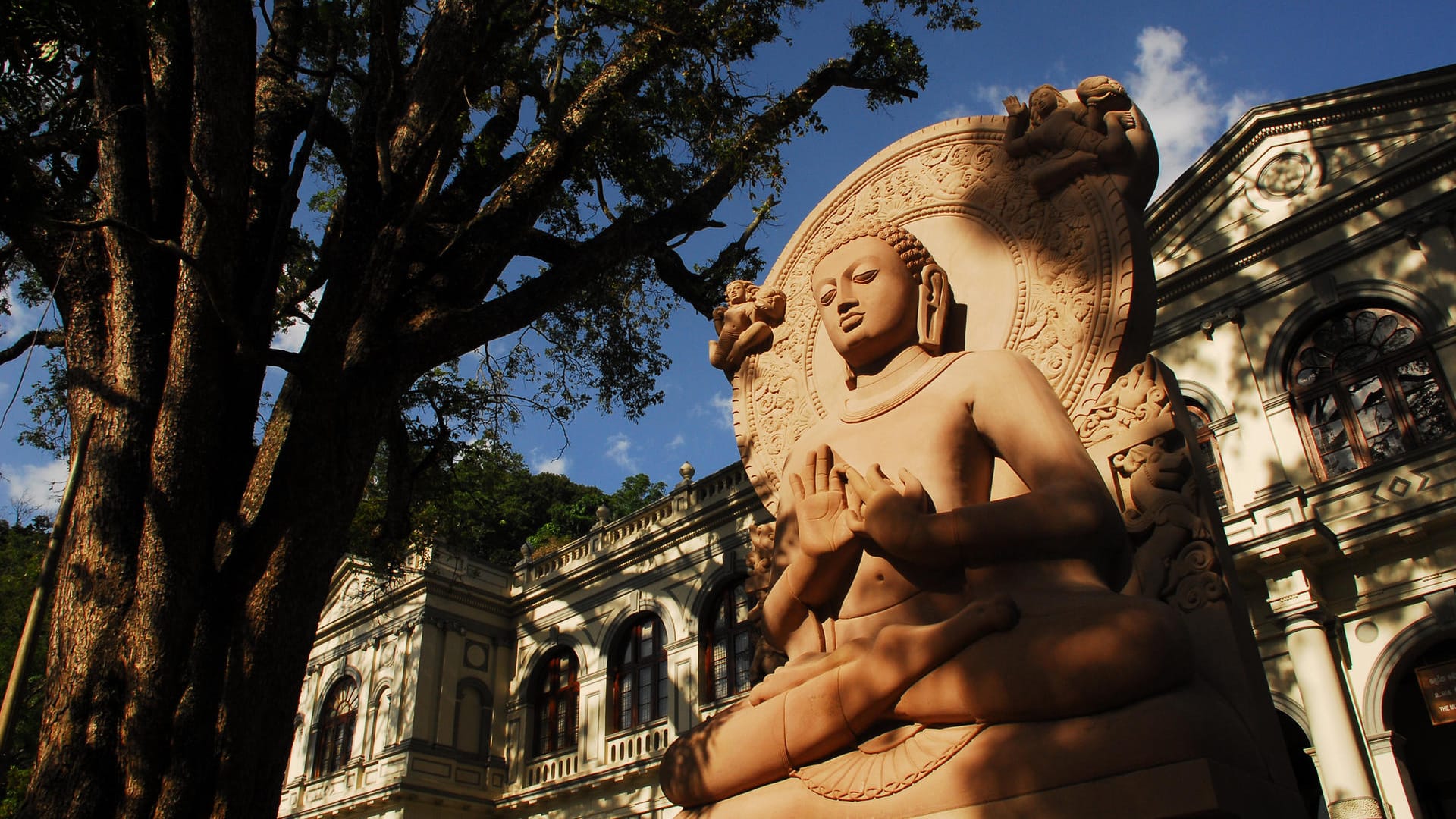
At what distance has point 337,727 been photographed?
2444 cm

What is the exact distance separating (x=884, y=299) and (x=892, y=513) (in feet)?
3.30

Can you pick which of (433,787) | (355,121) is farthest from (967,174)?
(433,787)

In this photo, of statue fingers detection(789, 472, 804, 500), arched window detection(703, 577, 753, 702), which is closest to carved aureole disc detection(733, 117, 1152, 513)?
statue fingers detection(789, 472, 804, 500)

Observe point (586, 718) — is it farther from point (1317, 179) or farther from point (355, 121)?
point (1317, 179)

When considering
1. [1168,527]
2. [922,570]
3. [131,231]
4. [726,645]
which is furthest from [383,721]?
[1168,527]

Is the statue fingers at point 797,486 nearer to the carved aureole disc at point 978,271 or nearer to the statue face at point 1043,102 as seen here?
the carved aureole disc at point 978,271

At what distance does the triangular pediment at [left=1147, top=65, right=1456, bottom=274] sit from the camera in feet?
48.3

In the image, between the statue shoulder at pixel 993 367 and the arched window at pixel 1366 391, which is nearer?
the statue shoulder at pixel 993 367

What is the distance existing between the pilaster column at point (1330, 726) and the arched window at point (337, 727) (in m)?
19.9

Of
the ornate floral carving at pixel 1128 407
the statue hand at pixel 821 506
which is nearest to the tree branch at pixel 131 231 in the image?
the statue hand at pixel 821 506

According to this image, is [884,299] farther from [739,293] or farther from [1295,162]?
[1295,162]

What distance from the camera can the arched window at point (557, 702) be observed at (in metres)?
21.7

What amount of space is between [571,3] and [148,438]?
191 inches

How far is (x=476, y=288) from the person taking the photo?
25.7ft
